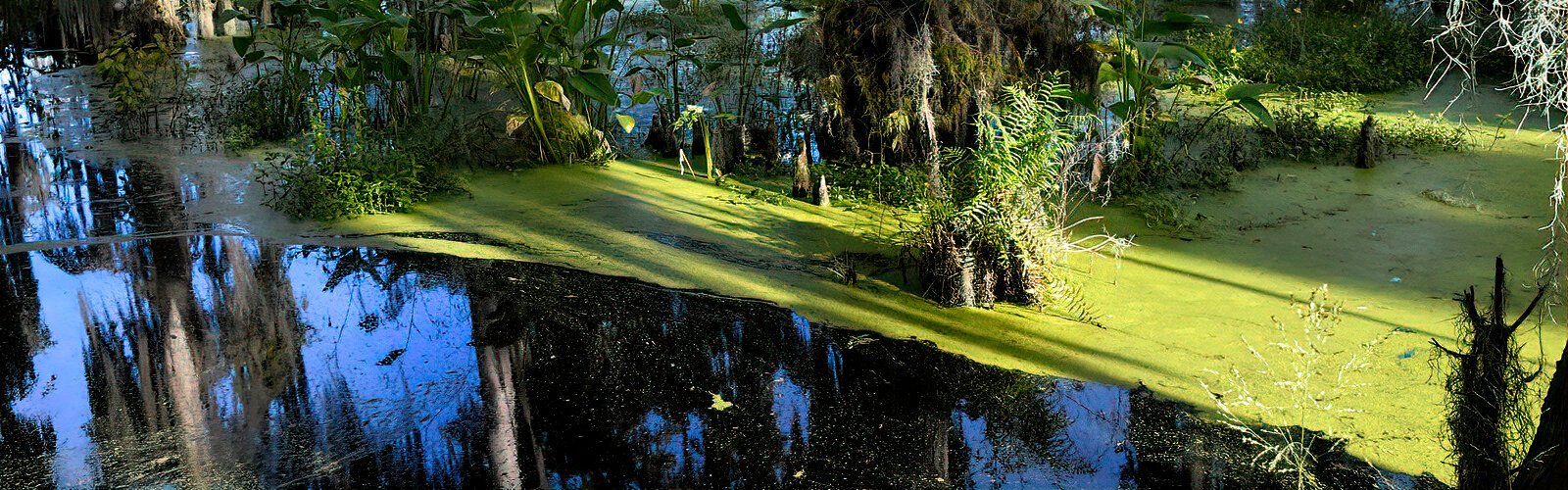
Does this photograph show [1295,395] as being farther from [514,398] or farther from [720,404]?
[514,398]

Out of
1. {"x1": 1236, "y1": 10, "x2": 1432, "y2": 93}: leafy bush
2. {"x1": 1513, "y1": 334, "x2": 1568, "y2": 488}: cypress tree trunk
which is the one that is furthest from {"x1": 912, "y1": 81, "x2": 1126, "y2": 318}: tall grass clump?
{"x1": 1236, "y1": 10, "x2": 1432, "y2": 93}: leafy bush

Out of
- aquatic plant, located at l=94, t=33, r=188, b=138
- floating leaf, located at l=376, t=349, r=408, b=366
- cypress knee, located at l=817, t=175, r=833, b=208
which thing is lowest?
floating leaf, located at l=376, t=349, r=408, b=366

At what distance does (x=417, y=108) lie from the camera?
25.3 ft

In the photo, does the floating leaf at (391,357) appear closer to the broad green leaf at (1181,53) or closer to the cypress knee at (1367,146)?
the broad green leaf at (1181,53)

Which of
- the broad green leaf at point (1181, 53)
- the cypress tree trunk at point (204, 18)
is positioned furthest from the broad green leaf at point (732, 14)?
the cypress tree trunk at point (204, 18)

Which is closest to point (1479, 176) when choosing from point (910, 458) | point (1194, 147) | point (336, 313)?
point (1194, 147)

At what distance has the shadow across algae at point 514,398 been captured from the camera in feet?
12.8

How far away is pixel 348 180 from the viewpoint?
657 cm

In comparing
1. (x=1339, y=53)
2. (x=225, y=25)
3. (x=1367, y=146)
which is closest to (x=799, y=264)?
(x=1367, y=146)

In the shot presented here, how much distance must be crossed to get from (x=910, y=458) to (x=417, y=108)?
4.87 m

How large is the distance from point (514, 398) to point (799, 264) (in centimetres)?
187

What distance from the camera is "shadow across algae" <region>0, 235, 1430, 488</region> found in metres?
3.90

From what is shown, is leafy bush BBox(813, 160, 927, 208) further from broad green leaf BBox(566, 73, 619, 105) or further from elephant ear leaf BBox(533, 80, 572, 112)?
elephant ear leaf BBox(533, 80, 572, 112)

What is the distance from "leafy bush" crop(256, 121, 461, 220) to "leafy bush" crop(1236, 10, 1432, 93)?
19.4ft
